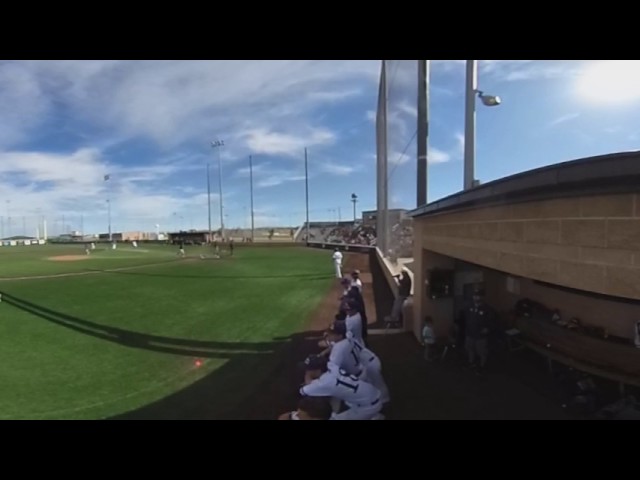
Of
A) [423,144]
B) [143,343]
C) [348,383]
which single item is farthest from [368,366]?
[423,144]

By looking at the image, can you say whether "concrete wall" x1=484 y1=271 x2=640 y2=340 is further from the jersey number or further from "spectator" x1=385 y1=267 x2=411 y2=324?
the jersey number

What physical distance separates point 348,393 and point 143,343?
7.31 m

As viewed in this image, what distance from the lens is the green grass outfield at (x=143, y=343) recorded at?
6121 millimetres

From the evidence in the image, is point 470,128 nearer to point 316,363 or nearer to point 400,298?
point 400,298

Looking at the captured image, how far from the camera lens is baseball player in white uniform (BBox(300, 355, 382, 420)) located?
3.72 metres

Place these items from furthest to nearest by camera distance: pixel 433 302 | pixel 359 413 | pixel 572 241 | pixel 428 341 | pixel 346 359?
pixel 433 302, pixel 428 341, pixel 346 359, pixel 359 413, pixel 572 241

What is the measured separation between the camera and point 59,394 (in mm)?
6484

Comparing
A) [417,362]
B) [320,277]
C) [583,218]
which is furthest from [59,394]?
[320,277]

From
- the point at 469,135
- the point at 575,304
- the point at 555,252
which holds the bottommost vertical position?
the point at 575,304

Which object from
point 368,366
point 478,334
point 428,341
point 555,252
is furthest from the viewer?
point 428,341

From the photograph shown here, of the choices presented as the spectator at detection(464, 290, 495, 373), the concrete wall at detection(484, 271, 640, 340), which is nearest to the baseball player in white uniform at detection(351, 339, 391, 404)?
the spectator at detection(464, 290, 495, 373)

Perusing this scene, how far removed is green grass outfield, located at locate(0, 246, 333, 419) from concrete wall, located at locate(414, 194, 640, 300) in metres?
4.21

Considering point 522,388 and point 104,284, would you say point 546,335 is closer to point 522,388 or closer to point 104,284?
point 522,388

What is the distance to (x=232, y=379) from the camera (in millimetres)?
6762
